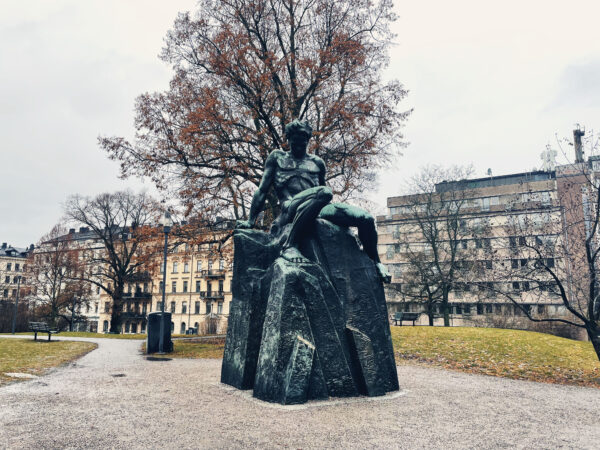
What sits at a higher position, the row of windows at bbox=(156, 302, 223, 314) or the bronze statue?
the bronze statue

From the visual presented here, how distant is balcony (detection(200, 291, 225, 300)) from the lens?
211 feet

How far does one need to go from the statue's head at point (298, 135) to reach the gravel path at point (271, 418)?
4122 mm

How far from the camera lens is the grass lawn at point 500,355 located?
1086 centimetres

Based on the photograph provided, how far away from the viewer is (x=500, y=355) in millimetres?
13148

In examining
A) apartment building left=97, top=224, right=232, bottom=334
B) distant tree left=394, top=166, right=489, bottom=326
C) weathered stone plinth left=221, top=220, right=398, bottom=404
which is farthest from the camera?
apartment building left=97, top=224, right=232, bottom=334

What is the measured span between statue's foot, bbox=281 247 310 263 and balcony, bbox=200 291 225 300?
59131 mm

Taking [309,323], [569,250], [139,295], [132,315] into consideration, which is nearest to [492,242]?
[569,250]

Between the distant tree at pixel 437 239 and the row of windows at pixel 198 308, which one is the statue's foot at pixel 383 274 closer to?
the distant tree at pixel 437 239

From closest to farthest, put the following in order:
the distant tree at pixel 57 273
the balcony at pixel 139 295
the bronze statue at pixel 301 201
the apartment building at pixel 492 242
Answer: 1. the bronze statue at pixel 301 201
2. the apartment building at pixel 492 242
3. the distant tree at pixel 57 273
4. the balcony at pixel 139 295

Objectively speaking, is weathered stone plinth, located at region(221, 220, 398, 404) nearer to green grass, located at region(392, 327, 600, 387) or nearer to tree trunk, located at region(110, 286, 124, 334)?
green grass, located at region(392, 327, 600, 387)

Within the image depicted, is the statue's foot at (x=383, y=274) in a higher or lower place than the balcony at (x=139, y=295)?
higher

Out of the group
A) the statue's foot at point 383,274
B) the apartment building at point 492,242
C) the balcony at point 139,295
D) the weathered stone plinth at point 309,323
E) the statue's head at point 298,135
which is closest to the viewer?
the weathered stone plinth at point 309,323

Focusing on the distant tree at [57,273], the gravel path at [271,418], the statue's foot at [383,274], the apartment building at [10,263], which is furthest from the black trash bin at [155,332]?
the apartment building at [10,263]

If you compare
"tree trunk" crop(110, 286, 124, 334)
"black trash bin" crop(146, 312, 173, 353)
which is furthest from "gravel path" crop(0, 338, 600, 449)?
"tree trunk" crop(110, 286, 124, 334)
